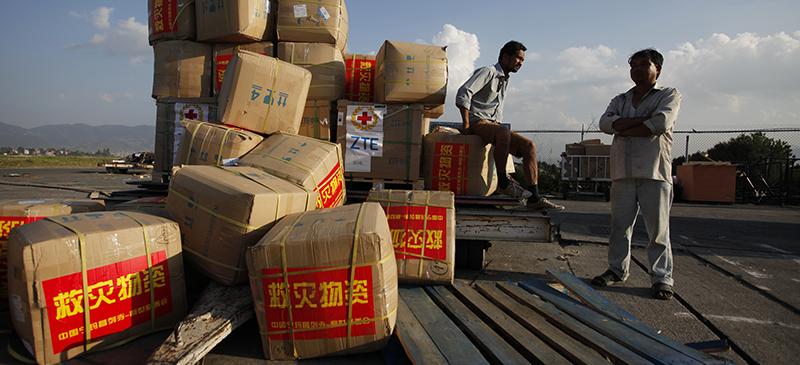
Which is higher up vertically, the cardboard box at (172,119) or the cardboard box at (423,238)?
the cardboard box at (172,119)

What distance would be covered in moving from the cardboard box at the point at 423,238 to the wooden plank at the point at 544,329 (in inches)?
14.4

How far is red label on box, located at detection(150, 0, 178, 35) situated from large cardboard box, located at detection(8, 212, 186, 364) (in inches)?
101

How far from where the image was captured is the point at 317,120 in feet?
14.1

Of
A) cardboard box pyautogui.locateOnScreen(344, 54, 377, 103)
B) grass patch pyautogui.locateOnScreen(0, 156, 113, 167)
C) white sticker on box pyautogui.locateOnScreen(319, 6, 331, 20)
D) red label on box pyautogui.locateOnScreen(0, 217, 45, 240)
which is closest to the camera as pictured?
red label on box pyautogui.locateOnScreen(0, 217, 45, 240)

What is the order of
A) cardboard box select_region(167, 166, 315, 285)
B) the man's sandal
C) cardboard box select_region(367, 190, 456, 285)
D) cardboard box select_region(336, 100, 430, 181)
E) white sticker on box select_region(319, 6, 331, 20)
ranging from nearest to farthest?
cardboard box select_region(167, 166, 315, 285) → cardboard box select_region(367, 190, 456, 285) → the man's sandal → cardboard box select_region(336, 100, 430, 181) → white sticker on box select_region(319, 6, 331, 20)

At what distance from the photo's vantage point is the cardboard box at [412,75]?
4.09 m

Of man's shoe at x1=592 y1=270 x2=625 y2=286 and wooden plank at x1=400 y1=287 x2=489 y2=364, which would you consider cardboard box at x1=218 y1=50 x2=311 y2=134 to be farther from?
man's shoe at x1=592 y1=270 x2=625 y2=286

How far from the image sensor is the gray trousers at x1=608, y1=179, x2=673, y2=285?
3.56 meters

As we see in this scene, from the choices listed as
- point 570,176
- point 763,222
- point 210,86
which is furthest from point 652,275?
point 570,176

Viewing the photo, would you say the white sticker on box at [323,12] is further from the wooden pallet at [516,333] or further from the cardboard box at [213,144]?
the wooden pallet at [516,333]

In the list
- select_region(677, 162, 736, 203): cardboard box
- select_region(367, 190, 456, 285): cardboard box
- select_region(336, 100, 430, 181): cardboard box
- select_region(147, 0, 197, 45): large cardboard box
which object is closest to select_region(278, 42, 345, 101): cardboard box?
select_region(336, 100, 430, 181): cardboard box

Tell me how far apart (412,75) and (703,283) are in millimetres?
3265

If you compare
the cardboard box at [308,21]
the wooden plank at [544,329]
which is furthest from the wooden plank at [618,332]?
the cardboard box at [308,21]

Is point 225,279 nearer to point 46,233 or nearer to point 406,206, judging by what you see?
point 46,233
